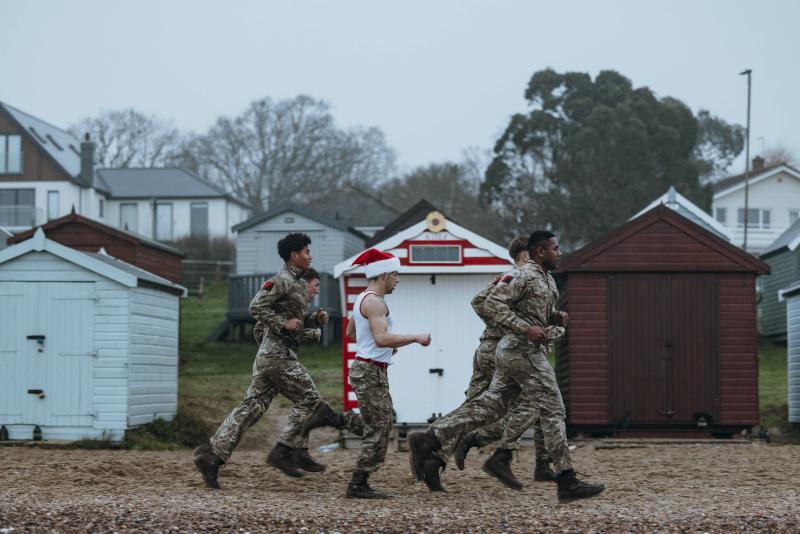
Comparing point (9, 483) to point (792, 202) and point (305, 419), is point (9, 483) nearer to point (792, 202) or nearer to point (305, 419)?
point (305, 419)

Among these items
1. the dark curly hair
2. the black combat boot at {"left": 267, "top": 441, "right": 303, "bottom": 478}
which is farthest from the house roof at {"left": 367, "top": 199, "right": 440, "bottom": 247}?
the black combat boot at {"left": 267, "top": 441, "right": 303, "bottom": 478}

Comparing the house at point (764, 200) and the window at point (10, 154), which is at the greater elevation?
the window at point (10, 154)

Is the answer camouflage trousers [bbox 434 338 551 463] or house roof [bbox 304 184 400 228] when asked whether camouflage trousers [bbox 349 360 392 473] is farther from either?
house roof [bbox 304 184 400 228]

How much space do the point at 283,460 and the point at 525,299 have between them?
2455mm

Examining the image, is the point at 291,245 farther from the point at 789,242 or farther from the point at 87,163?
the point at 87,163

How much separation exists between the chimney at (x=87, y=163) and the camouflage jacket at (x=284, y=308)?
42.3 m

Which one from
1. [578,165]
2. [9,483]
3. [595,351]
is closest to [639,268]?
[595,351]

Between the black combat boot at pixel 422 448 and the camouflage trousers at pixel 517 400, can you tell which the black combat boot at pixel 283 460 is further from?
the camouflage trousers at pixel 517 400

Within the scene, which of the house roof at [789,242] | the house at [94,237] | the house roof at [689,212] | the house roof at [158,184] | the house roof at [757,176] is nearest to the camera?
the house roof at [689,212]

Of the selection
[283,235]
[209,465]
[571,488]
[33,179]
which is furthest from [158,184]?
[571,488]

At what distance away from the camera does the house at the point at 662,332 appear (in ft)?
56.9

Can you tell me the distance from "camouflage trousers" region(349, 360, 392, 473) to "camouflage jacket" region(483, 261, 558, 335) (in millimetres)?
980

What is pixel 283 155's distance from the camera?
60.6 m

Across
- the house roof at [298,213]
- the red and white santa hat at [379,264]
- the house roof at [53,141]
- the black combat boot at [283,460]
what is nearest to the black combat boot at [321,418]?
the black combat boot at [283,460]
